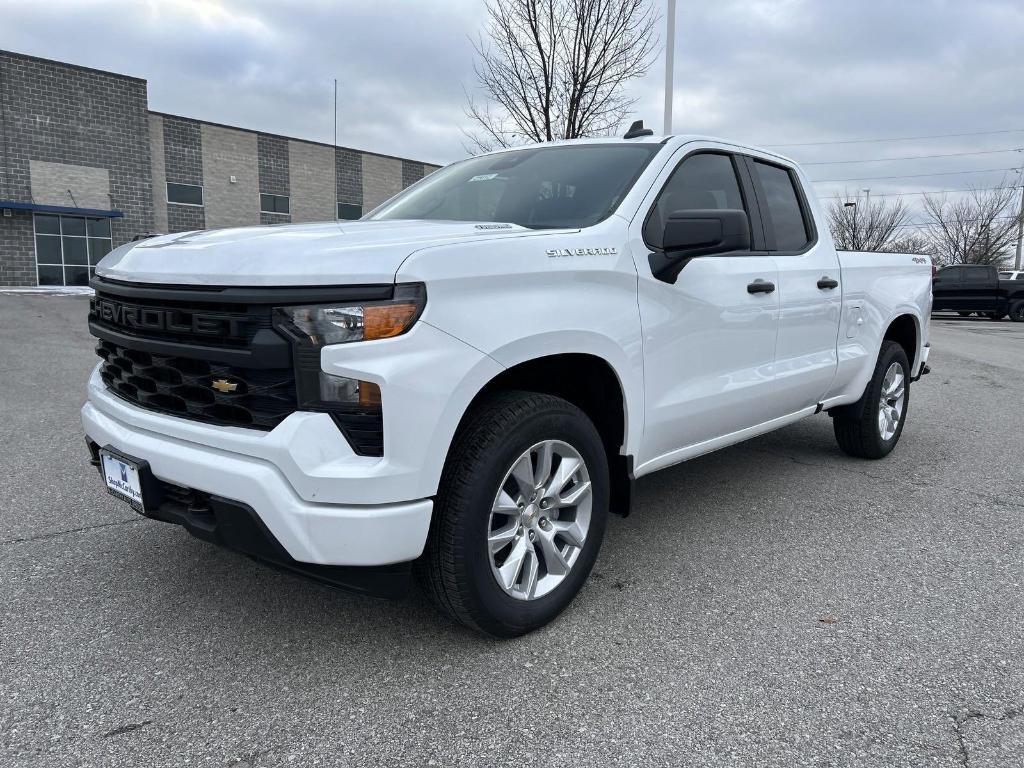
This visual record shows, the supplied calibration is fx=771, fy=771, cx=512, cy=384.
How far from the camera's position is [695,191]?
140 inches

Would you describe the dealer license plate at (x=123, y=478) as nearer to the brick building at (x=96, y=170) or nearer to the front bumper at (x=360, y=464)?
the front bumper at (x=360, y=464)

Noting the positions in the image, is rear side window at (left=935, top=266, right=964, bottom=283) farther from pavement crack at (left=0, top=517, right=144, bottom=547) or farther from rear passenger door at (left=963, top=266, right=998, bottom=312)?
pavement crack at (left=0, top=517, right=144, bottom=547)

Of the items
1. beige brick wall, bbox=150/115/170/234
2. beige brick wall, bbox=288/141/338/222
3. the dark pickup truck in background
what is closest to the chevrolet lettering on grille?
the dark pickup truck in background

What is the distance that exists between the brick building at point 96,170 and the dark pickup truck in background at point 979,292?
26.4 m

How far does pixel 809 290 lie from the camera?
13.5 ft

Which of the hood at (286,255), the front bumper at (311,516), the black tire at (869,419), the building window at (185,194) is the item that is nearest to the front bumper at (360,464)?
the front bumper at (311,516)

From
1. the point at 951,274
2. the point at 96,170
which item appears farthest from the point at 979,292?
the point at 96,170

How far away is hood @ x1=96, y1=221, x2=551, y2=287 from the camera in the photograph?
2.19 m

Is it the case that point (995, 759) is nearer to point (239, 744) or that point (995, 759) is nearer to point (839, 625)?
point (839, 625)

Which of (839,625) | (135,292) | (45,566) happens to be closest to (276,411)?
(135,292)

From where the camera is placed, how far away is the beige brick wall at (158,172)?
2939 cm

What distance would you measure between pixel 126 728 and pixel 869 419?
450 centimetres

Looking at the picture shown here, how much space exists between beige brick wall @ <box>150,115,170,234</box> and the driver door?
29886mm

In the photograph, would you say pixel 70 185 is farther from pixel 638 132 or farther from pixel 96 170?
pixel 638 132
